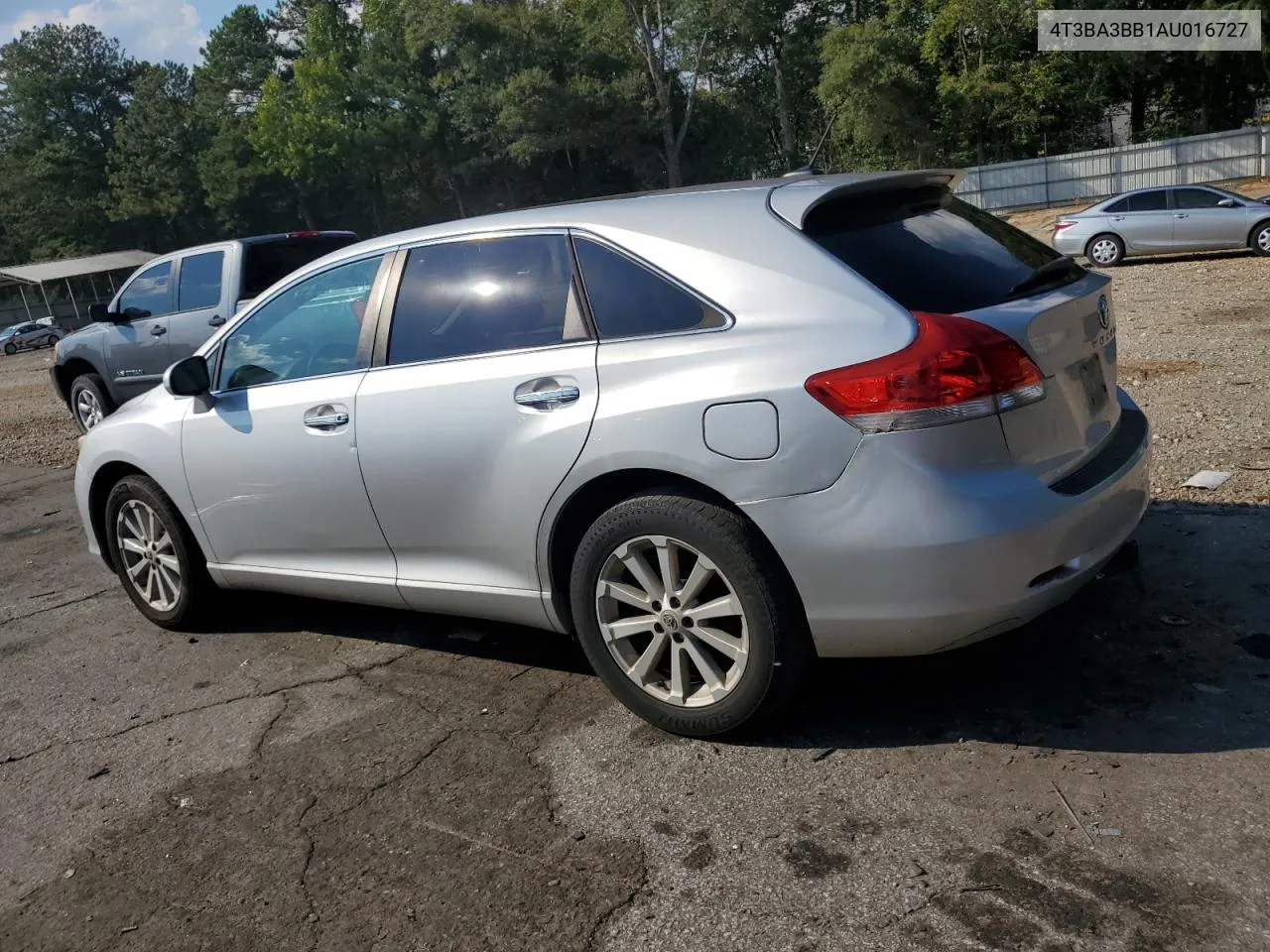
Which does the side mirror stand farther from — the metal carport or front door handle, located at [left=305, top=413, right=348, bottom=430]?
the metal carport

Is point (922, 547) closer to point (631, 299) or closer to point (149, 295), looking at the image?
point (631, 299)

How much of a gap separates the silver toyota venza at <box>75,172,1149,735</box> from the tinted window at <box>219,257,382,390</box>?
0.02 m

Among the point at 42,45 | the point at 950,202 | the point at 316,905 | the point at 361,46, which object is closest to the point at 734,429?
the point at 950,202

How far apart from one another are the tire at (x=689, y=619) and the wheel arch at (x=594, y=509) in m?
0.03

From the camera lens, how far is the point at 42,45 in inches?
3219

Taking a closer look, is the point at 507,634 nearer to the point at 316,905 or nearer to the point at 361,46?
the point at 316,905

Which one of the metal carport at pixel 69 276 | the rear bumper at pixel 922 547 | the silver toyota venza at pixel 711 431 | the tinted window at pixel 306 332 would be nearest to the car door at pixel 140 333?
the tinted window at pixel 306 332

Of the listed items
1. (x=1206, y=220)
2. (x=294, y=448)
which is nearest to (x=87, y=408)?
(x=294, y=448)

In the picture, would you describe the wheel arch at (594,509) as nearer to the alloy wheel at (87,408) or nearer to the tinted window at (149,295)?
the tinted window at (149,295)

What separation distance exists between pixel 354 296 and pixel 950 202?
7.51ft

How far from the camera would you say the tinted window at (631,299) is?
339 centimetres

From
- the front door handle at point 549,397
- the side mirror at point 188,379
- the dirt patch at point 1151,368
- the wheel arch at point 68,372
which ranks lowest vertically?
the dirt patch at point 1151,368

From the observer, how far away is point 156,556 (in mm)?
5086

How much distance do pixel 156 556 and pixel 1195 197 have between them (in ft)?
57.5
